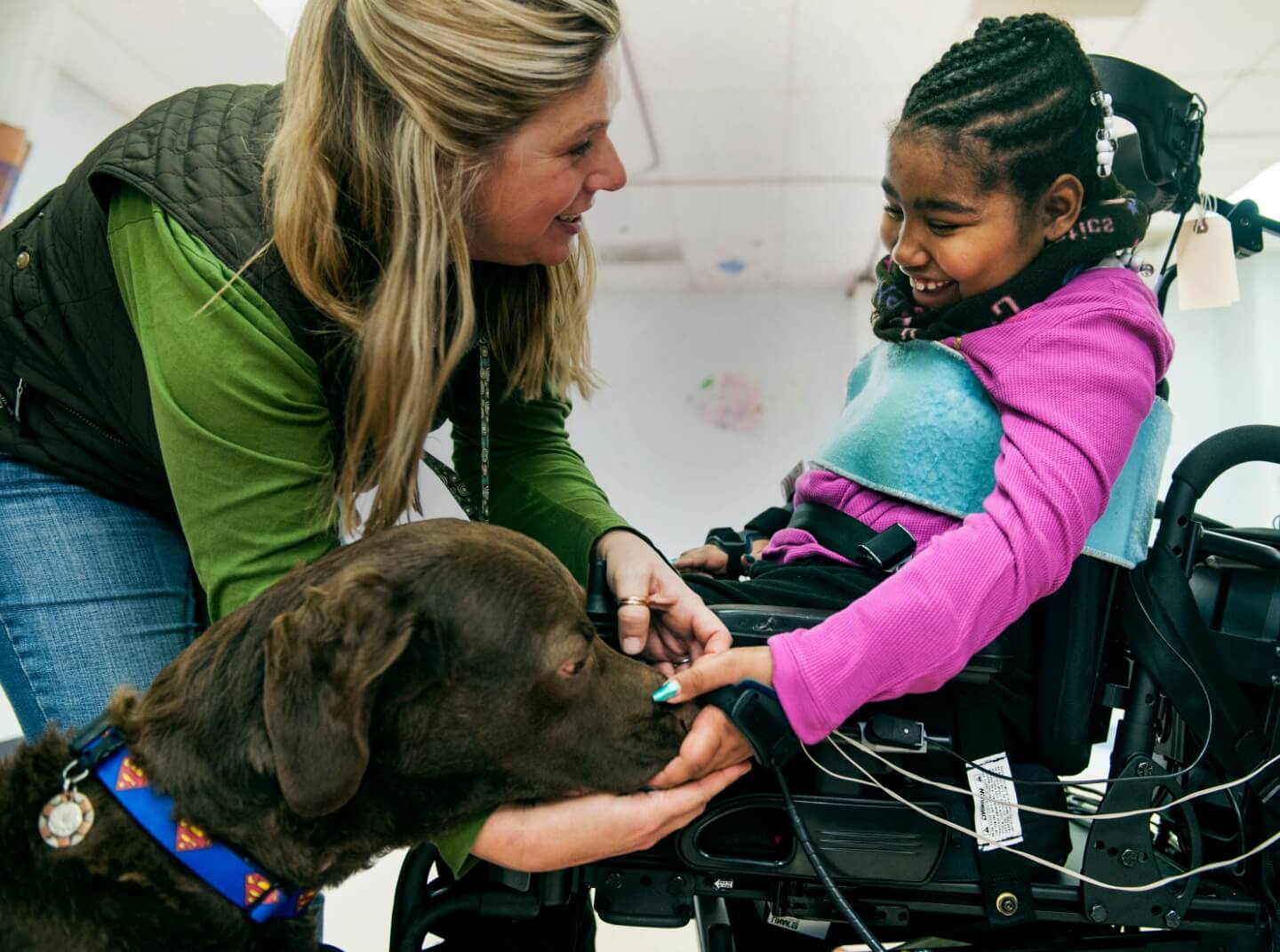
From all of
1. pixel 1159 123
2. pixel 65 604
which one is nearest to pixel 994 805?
pixel 1159 123

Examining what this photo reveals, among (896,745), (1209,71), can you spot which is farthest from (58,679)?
(1209,71)

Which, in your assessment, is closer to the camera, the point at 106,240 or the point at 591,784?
the point at 591,784

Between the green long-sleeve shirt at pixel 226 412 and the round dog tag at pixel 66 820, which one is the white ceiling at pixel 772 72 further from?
the round dog tag at pixel 66 820

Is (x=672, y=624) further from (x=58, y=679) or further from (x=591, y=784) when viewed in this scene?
(x=58, y=679)

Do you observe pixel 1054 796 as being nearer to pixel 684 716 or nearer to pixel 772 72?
pixel 684 716

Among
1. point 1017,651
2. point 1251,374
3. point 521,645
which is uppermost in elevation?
point 521,645

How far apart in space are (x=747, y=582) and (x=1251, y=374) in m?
6.20

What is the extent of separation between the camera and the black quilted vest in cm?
119

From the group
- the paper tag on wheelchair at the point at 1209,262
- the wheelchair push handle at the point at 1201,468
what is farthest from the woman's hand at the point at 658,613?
the paper tag on wheelchair at the point at 1209,262

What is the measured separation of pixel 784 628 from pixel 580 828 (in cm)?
35

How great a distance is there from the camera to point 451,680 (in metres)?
1.09

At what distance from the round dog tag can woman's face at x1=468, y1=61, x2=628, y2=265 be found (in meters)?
0.84

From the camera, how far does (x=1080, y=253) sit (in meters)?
1.38

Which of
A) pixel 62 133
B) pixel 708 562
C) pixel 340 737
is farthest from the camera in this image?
pixel 62 133
